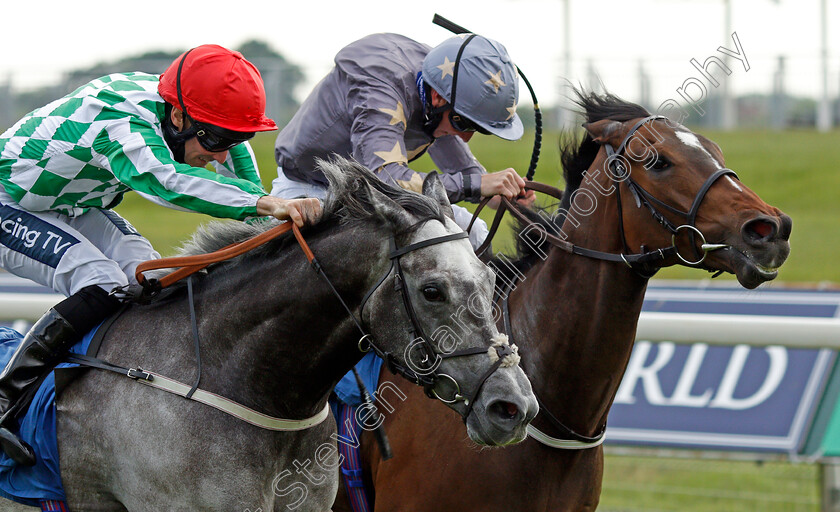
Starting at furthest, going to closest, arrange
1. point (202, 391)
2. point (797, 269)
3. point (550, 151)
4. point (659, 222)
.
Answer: point (550, 151) → point (797, 269) → point (659, 222) → point (202, 391)

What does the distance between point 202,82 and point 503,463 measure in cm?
159

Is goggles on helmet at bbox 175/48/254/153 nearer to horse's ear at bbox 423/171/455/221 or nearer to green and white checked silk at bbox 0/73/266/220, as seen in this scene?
green and white checked silk at bbox 0/73/266/220

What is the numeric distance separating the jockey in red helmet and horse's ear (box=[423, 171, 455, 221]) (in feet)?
1.05

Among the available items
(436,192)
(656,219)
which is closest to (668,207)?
(656,219)

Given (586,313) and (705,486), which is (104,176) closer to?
(586,313)

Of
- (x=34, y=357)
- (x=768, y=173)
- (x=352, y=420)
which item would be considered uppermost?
(x=34, y=357)

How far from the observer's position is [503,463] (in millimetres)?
3111

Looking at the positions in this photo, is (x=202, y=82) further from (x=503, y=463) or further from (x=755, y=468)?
(x=755, y=468)

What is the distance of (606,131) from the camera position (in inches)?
130

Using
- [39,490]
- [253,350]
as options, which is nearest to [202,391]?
[253,350]

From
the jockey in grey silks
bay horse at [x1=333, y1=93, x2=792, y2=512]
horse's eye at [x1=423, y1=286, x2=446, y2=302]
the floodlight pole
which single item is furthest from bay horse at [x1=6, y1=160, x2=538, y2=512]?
the floodlight pole

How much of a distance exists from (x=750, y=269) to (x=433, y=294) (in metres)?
1.11

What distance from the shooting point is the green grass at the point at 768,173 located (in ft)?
48.5

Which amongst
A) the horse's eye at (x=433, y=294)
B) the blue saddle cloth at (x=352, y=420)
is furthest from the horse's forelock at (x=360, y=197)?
the blue saddle cloth at (x=352, y=420)
